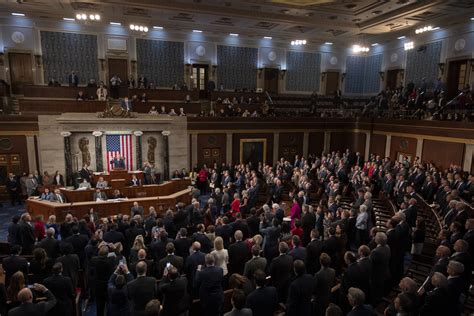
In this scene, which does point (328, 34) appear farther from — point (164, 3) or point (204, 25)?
point (164, 3)

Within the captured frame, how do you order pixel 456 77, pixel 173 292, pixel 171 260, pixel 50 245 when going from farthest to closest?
pixel 456 77, pixel 50 245, pixel 171 260, pixel 173 292

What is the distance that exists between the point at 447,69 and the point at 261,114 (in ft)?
34.0

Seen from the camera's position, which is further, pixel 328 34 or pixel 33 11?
pixel 328 34

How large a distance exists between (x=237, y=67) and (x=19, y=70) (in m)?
12.7

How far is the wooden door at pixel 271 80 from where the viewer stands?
23094 mm

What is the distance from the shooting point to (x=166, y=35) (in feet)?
67.4

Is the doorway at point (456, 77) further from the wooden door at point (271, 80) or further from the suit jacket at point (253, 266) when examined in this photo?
the suit jacket at point (253, 266)

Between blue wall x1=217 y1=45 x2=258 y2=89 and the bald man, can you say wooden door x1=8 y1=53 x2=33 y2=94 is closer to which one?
blue wall x1=217 y1=45 x2=258 y2=89

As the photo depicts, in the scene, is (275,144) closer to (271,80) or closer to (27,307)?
(271,80)

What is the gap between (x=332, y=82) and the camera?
2481 cm

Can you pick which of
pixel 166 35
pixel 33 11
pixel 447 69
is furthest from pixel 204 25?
pixel 447 69

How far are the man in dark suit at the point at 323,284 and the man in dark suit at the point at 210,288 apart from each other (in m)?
1.34

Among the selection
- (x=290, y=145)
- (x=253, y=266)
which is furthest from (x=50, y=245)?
(x=290, y=145)

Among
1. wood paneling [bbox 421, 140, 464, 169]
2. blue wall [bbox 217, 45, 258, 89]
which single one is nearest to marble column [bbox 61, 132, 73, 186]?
blue wall [bbox 217, 45, 258, 89]
